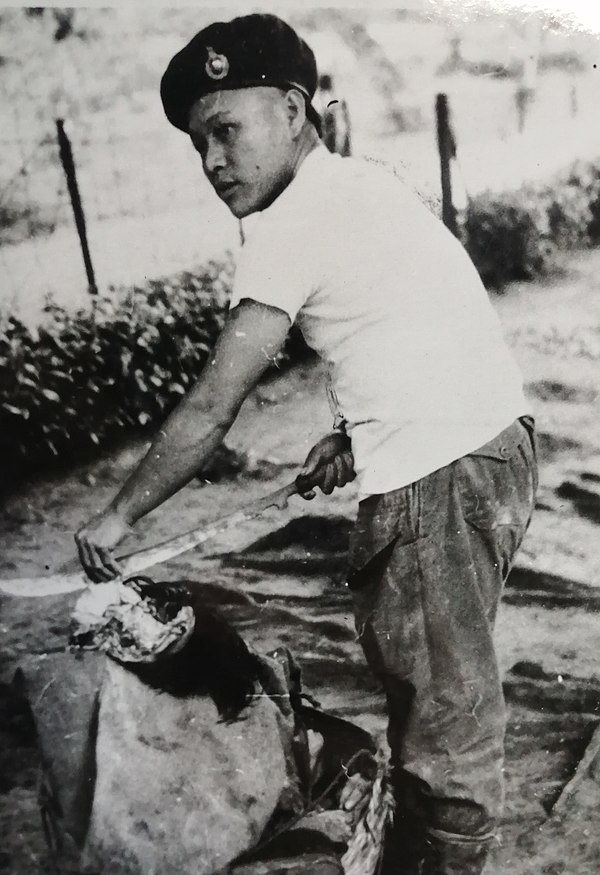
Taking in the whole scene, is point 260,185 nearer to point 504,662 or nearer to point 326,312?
point 326,312

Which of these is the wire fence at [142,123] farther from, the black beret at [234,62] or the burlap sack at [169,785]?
the burlap sack at [169,785]

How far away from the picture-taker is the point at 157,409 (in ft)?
5.23

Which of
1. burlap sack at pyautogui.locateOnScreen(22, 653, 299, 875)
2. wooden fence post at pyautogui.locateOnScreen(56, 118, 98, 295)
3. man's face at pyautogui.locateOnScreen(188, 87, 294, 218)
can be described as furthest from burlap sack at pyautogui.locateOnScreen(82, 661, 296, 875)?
man's face at pyautogui.locateOnScreen(188, 87, 294, 218)

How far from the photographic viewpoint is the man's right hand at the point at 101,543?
1.59 meters

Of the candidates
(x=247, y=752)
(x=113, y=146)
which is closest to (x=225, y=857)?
(x=247, y=752)

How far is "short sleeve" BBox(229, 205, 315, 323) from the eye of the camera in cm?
155

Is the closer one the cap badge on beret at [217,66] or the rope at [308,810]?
the cap badge on beret at [217,66]

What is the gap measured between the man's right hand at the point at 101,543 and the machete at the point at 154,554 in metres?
0.02

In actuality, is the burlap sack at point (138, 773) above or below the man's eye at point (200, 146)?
below

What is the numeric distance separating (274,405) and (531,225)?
68 cm

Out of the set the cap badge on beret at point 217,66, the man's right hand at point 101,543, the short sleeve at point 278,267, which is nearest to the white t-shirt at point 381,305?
the short sleeve at point 278,267

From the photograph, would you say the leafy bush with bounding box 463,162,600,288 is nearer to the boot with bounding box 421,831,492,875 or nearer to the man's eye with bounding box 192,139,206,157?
the man's eye with bounding box 192,139,206,157

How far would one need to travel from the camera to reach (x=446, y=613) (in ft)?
5.38

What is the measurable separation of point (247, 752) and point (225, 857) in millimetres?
217
